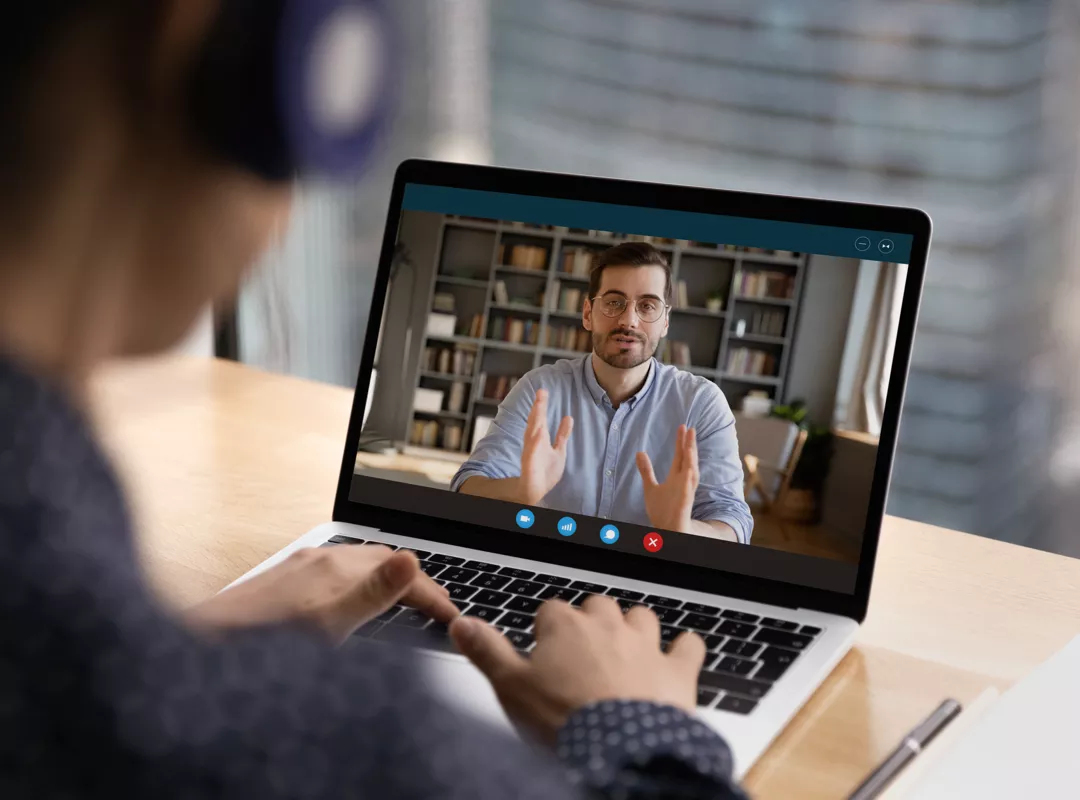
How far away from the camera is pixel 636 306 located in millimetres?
788

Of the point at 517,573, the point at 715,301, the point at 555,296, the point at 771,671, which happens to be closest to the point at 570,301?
the point at 555,296

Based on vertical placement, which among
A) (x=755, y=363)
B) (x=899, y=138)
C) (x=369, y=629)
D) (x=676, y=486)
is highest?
(x=899, y=138)

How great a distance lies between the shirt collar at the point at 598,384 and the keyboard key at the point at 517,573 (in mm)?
140

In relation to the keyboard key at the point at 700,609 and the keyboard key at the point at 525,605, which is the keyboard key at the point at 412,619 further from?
the keyboard key at the point at 700,609

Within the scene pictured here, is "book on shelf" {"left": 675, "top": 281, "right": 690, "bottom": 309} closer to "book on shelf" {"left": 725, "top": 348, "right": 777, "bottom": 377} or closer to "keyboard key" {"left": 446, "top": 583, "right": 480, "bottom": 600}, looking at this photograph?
"book on shelf" {"left": 725, "top": 348, "right": 777, "bottom": 377}

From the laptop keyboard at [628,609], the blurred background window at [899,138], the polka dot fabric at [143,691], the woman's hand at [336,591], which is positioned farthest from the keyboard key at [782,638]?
the blurred background window at [899,138]

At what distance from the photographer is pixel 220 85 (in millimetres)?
257

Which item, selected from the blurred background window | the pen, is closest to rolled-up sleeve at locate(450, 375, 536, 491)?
the pen

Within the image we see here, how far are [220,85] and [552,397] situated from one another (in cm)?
54

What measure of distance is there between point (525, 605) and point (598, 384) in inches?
7.3

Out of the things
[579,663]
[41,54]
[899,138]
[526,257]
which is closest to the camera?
[41,54]

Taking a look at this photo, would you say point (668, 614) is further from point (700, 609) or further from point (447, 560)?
point (447, 560)

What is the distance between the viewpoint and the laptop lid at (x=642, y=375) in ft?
2.38

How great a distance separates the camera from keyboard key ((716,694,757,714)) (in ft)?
1.85
